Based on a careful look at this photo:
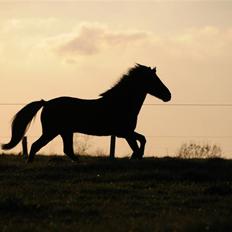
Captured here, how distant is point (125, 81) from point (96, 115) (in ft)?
4.51

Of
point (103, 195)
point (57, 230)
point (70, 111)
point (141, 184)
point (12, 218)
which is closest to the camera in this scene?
point (57, 230)

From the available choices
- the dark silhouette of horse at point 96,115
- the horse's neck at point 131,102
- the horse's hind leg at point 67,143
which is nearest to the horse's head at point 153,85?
the dark silhouette of horse at point 96,115

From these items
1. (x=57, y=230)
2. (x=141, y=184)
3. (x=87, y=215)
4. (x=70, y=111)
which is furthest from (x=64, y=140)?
(x=57, y=230)

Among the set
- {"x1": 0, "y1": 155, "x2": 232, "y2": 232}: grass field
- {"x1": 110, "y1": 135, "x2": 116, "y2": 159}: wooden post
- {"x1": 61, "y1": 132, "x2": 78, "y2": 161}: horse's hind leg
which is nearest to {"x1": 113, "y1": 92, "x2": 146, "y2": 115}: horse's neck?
{"x1": 110, "y1": 135, "x2": 116, "y2": 159}: wooden post

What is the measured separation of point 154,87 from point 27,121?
152 inches

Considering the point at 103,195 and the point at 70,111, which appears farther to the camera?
the point at 70,111

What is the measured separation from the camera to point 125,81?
22.5 metres

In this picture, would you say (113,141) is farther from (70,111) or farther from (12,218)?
(12,218)

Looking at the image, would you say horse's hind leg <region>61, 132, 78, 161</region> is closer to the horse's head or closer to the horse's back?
the horse's back

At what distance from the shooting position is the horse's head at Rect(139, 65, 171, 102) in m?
22.5

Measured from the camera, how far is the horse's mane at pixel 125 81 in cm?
2241

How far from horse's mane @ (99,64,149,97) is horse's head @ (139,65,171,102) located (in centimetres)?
16

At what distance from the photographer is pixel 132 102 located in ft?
72.9

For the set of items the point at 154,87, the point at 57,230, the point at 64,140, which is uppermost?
the point at 154,87
